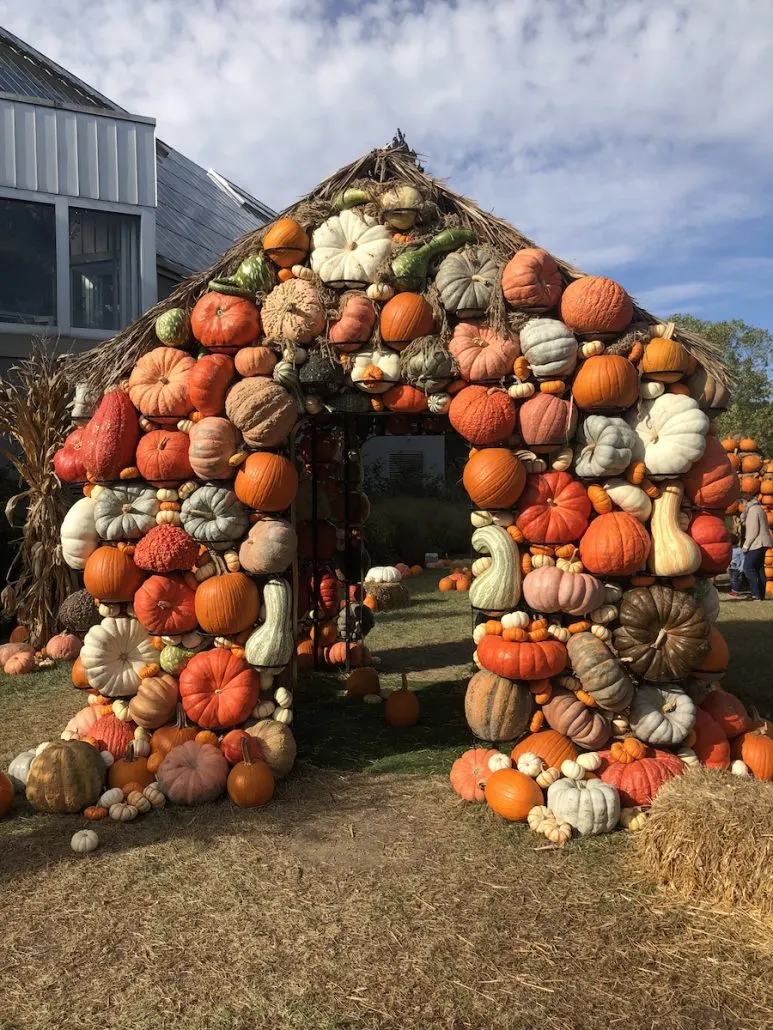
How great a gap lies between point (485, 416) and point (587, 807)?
2.44 metres

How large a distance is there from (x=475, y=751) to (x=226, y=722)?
1.68 metres

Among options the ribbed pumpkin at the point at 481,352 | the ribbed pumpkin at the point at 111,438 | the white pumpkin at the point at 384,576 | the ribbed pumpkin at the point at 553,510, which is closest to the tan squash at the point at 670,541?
the ribbed pumpkin at the point at 553,510

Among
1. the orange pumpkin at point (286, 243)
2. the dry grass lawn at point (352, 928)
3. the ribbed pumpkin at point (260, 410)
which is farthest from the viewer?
the orange pumpkin at point (286, 243)

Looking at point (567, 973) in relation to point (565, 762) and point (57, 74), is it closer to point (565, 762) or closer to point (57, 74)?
point (565, 762)

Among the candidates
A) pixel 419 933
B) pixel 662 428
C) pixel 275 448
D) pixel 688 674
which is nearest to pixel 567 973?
pixel 419 933

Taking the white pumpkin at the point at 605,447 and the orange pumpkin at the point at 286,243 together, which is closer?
the white pumpkin at the point at 605,447

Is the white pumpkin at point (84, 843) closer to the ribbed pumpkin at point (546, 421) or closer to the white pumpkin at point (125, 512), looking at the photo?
the white pumpkin at point (125, 512)

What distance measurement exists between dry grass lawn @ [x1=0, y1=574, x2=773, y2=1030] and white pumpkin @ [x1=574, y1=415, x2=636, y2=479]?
221 cm

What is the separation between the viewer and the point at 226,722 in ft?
18.1

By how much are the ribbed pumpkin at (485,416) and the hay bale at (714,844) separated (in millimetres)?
2336

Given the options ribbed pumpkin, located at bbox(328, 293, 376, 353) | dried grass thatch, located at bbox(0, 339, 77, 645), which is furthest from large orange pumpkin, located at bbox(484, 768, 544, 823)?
dried grass thatch, located at bbox(0, 339, 77, 645)

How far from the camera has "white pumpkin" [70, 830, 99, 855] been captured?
4605 mm

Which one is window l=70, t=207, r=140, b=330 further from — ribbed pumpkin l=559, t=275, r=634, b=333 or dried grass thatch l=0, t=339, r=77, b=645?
ribbed pumpkin l=559, t=275, r=634, b=333

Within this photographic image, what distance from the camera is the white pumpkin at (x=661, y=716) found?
5152 mm
